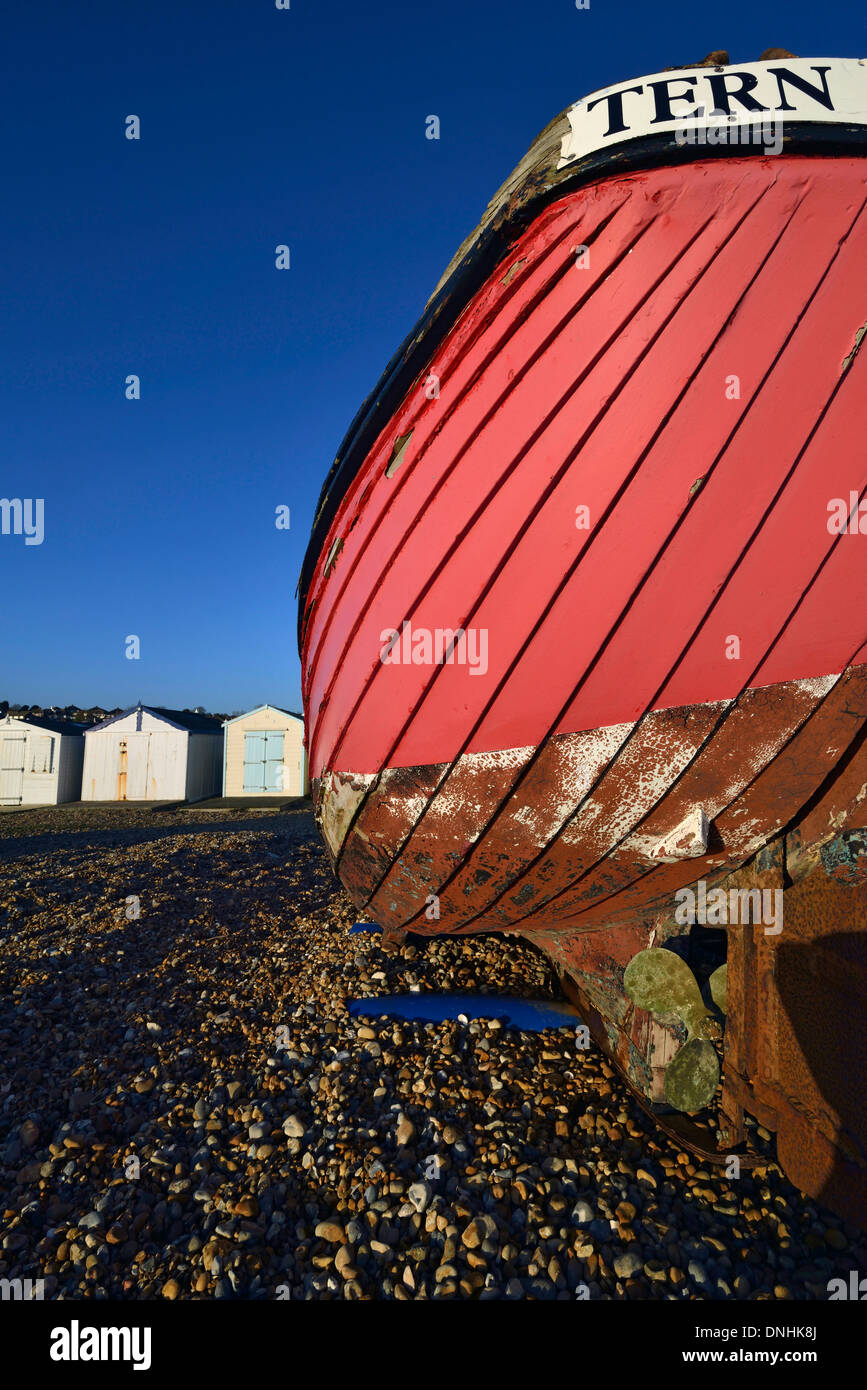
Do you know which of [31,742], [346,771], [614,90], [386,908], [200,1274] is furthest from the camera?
[31,742]

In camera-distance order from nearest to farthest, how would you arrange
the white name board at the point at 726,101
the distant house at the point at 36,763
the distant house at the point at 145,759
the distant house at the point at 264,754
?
the white name board at the point at 726,101, the distant house at the point at 264,754, the distant house at the point at 145,759, the distant house at the point at 36,763

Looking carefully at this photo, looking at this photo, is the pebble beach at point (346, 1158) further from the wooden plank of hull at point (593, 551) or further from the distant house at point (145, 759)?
the distant house at point (145, 759)

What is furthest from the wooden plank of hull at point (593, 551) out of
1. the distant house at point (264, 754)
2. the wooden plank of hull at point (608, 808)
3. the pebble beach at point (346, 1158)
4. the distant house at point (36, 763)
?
the distant house at point (36, 763)

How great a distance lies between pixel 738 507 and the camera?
1.91 m

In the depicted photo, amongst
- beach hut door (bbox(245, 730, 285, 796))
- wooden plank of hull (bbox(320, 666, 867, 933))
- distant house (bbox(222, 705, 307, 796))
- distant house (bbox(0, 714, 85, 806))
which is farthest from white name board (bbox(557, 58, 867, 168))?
distant house (bbox(0, 714, 85, 806))

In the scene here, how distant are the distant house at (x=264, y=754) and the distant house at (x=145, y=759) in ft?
6.24

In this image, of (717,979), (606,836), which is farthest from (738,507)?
(717,979)

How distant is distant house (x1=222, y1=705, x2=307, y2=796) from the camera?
875 inches

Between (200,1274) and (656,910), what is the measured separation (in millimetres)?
2202

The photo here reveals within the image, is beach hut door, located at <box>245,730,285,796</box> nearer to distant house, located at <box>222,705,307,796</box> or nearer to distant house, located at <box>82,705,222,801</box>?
distant house, located at <box>222,705,307,796</box>

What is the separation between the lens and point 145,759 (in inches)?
930

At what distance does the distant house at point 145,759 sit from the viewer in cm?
2331

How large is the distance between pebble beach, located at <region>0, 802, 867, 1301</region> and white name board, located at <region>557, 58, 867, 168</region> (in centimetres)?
361
